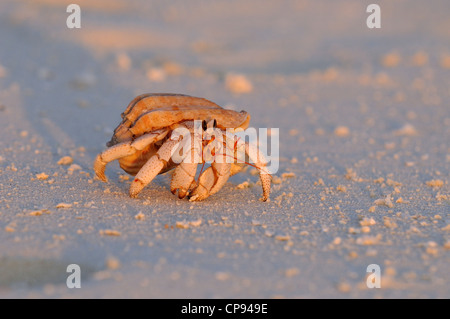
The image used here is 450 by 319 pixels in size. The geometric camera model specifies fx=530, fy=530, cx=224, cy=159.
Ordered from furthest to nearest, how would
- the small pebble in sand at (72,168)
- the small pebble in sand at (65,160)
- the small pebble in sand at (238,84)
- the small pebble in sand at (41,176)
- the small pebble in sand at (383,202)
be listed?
the small pebble in sand at (238,84) → the small pebble in sand at (65,160) → the small pebble in sand at (72,168) → the small pebble in sand at (41,176) → the small pebble in sand at (383,202)

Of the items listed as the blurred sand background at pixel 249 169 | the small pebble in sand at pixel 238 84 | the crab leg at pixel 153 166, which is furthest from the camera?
the small pebble in sand at pixel 238 84

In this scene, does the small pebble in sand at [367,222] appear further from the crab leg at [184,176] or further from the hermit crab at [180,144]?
the crab leg at [184,176]

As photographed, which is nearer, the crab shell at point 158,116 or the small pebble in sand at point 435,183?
the crab shell at point 158,116

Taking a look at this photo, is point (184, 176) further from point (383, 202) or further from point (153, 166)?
point (383, 202)

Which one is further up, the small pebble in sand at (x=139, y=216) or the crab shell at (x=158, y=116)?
the crab shell at (x=158, y=116)

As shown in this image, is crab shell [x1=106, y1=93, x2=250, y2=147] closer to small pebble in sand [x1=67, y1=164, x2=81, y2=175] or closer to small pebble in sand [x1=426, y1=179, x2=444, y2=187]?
small pebble in sand [x1=67, y1=164, x2=81, y2=175]

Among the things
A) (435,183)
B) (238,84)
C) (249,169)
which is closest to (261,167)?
(249,169)

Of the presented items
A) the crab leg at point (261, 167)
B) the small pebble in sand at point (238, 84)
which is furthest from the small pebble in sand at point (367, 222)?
the small pebble in sand at point (238, 84)

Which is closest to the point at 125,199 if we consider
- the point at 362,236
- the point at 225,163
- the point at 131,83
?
the point at 225,163
